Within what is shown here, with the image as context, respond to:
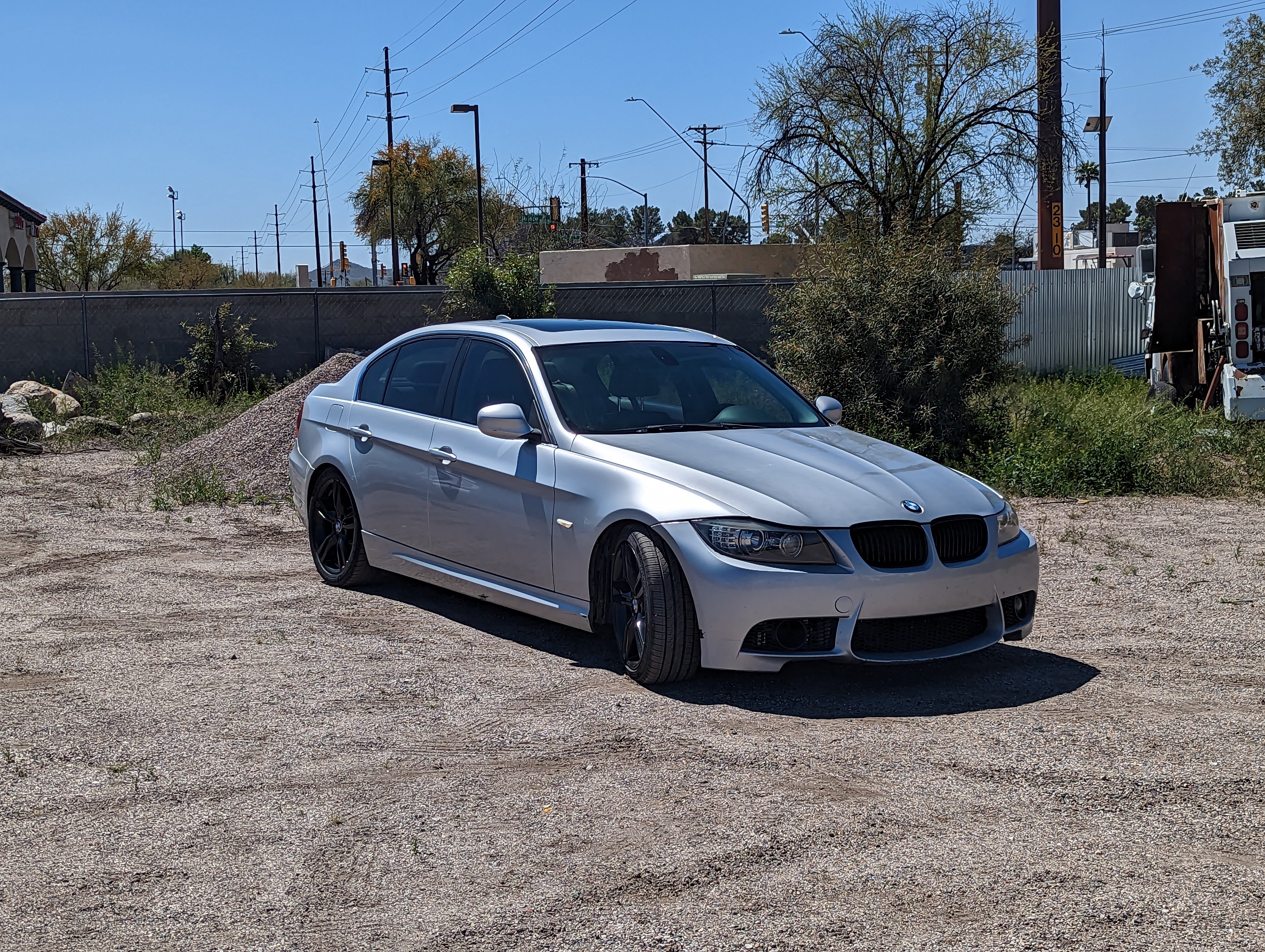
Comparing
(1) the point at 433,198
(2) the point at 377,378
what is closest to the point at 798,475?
(2) the point at 377,378

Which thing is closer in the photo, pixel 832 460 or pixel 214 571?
pixel 832 460

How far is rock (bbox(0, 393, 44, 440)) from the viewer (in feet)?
51.7

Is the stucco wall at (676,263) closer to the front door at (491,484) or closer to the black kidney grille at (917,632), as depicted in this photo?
the front door at (491,484)

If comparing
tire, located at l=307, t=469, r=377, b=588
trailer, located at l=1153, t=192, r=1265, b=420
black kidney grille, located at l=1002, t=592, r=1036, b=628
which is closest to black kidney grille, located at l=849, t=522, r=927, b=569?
black kidney grille, located at l=1002, t=592, r=1036, b=628

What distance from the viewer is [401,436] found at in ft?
23.4

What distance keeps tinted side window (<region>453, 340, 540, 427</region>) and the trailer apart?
10092 mm

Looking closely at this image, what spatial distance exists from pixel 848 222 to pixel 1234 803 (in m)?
15.9

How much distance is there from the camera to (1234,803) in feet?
13.7

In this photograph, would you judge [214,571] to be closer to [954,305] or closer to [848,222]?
[954,305]

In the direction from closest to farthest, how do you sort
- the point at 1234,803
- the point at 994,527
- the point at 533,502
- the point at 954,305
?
1. the point at 1234,803
2. the point at 994,527
3. the point at 533,502
4. the point at 954,305

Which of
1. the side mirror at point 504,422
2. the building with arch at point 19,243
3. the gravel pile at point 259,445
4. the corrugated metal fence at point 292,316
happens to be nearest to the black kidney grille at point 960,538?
the side mirror at point 504,422

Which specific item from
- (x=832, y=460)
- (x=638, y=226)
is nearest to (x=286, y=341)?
(x=832, y=460)

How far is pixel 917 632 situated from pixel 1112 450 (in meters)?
7.29

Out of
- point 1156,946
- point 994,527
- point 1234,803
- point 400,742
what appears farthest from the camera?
point 994,527
